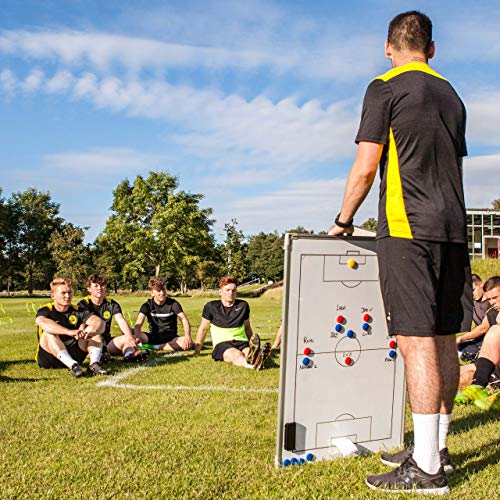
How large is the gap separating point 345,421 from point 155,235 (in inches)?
2235

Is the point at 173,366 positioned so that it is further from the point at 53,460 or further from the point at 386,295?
the point at 386,295

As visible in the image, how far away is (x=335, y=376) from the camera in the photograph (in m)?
3.75

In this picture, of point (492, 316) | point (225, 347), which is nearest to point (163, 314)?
point (225, 347)

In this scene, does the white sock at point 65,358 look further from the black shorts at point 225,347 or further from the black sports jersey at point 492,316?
the black sports jersey at point 492,316

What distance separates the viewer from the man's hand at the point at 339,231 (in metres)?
3.60

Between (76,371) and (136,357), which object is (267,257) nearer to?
(136,357)

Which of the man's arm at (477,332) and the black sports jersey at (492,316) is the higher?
the black sports jersey at (492,316)

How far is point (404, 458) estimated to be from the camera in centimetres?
Result: 340

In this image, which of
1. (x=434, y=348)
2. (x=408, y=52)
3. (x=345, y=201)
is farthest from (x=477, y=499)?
(x=408, y=52)

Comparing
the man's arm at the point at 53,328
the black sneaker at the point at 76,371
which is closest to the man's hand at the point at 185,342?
the man's arm at the point at 53,328

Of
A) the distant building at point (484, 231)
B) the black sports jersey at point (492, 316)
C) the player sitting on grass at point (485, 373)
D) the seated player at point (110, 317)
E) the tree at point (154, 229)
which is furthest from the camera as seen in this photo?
the tree at point (154, 229)

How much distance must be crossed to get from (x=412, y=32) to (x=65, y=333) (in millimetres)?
5650

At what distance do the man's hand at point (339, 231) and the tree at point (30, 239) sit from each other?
71748mm

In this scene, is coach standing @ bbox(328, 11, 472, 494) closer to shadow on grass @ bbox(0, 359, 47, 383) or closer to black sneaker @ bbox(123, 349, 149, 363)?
shadow on grass @ bbox(0, 359, 47, 383)
